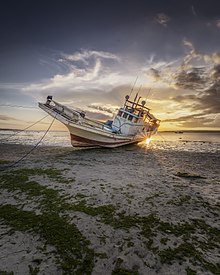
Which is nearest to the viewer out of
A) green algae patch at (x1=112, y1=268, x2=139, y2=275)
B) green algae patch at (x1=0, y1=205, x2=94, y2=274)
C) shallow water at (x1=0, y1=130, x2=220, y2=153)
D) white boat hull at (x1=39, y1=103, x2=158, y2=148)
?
green algae patch at (x1=112, y1=268, x2=139, y2=275)

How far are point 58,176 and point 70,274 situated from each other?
5.82 m

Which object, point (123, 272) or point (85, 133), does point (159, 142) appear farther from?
point (123, 272)

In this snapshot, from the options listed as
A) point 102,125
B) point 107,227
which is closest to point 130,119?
point 102,125

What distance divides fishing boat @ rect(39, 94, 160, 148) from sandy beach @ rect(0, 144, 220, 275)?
33.0 feet

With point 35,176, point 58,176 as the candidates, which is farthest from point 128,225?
point 35,176

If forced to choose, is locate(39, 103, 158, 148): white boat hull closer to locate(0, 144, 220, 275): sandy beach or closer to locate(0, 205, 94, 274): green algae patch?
locate(0, 144, 220, 275): sandy beach

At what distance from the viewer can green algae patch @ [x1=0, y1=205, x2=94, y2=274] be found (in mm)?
3207

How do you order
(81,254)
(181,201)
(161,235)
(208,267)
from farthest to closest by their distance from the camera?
(181,201), (161,235), (81,254), (208,267)

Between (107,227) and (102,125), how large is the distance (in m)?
16.6

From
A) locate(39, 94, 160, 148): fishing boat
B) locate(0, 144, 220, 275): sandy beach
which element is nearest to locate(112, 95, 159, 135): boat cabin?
locate(39, 94, 160, 148): fishing boat

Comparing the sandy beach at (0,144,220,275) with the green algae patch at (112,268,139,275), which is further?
the sandy beach at (0,144,220,275)

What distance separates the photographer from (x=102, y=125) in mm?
20625

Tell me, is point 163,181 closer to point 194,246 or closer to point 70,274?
point 194,246

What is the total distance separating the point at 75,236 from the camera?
3.97 metres
